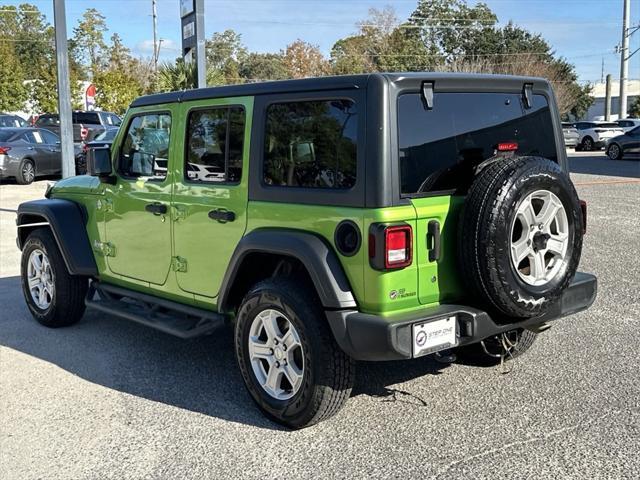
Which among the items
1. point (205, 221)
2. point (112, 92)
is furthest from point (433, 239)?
point (112, 92)

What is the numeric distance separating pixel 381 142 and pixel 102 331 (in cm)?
343

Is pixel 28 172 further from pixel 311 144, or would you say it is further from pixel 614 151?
pixel 614 151

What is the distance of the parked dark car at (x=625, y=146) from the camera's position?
81.8 feet

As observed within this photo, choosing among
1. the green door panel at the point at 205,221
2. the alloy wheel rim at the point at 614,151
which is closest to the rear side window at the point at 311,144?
the green door panel at the point at 205,221

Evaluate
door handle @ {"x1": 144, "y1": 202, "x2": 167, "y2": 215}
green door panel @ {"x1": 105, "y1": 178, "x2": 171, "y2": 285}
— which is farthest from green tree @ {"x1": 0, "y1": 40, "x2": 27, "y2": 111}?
door handle @ {"x1": 144, "y1": 202, "x2": 167, "y2": 215}

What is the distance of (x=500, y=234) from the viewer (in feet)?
11.5

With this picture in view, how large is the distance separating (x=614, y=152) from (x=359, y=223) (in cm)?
2496

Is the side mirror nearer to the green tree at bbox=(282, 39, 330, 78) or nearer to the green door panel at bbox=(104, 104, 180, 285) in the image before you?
the green door panel at bbox=(104, 104, 180, 285)

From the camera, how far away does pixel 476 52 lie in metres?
64.8

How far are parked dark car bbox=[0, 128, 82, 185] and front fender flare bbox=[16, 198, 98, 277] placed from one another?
13296mm

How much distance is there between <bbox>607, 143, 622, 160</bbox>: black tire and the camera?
2552 centimetres

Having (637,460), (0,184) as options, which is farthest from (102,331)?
(0,184)

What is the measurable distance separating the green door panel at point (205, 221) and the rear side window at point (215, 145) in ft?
0.12

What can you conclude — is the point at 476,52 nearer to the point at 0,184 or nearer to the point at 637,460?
the point at 0,184
